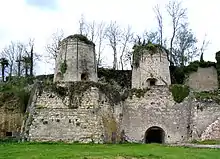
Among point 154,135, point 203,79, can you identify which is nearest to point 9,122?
point 154,135

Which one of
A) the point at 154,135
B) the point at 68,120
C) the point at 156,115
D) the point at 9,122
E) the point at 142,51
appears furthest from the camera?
the point at 142,51

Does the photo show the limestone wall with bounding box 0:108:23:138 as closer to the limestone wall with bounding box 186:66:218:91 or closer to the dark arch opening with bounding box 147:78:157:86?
the dark arch opening with bounding box 147:78:157:86

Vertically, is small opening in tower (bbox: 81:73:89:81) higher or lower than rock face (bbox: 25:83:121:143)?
higher

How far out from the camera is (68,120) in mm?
24703

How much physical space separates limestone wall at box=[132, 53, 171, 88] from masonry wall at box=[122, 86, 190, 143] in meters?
3.66

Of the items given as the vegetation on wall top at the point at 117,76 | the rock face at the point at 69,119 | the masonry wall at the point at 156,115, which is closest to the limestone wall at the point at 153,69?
the masonry wall at the point at 156,115

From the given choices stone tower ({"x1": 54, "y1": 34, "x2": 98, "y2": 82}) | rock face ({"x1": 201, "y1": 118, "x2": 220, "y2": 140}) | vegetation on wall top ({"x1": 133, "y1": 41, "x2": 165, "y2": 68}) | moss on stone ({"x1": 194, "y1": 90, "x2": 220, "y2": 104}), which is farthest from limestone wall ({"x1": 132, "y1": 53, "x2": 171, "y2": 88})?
rock face ({"x1": 201, "y1": 118, "x2": 220, "y2": 140})

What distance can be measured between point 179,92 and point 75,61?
8594 millimetres

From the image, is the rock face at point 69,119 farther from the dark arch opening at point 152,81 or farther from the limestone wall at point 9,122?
the dark arch opening at point 152,81

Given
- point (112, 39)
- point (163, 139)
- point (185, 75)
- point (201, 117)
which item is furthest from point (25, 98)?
point (112, 39)

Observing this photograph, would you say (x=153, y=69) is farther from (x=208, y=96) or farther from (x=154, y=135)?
(x=208, y=96)

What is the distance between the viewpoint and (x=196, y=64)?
41750 mm

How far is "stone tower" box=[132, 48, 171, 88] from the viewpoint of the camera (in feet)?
112

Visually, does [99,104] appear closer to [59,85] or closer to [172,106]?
[59,85]
